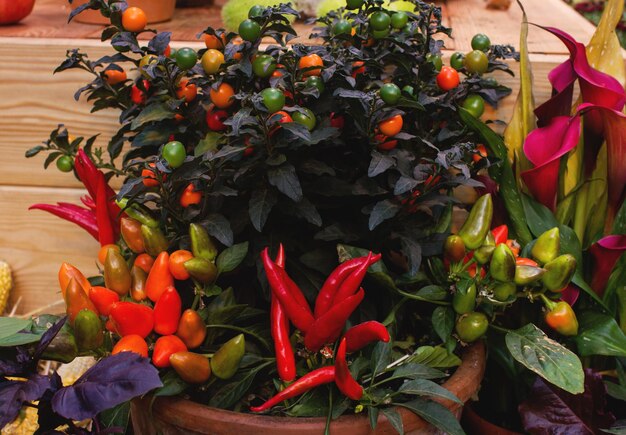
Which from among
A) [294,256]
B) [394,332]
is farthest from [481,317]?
[294,256]

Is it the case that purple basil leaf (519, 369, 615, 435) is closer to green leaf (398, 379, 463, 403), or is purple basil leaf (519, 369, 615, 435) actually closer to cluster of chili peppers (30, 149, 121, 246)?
green leaf (398, 379, 463, 403)

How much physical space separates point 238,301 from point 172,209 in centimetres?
15

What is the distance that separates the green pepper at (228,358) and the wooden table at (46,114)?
0.51 meters

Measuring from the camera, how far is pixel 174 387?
71 cm

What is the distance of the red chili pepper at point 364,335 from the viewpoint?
696 millimetres

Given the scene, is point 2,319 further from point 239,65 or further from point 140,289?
point 239,65

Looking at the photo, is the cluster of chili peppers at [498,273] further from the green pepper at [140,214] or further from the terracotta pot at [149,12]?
the terracotta pot at [149,12]

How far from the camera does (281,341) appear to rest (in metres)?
0.74

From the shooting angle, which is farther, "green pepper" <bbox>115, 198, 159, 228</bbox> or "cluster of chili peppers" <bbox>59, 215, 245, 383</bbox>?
"green pepper" <bbox>115, 198, 159, 228</bbox>

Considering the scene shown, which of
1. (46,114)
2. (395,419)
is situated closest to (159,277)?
(395,419)

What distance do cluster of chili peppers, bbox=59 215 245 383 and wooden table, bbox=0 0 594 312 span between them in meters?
0.39

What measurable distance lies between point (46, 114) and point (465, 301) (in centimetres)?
73

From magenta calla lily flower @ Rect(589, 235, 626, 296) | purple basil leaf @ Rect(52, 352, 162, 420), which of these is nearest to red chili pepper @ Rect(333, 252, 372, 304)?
purple basil leaf @ Rect(52, 352, 162, 420)

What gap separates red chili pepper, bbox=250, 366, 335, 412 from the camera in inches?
28.0
